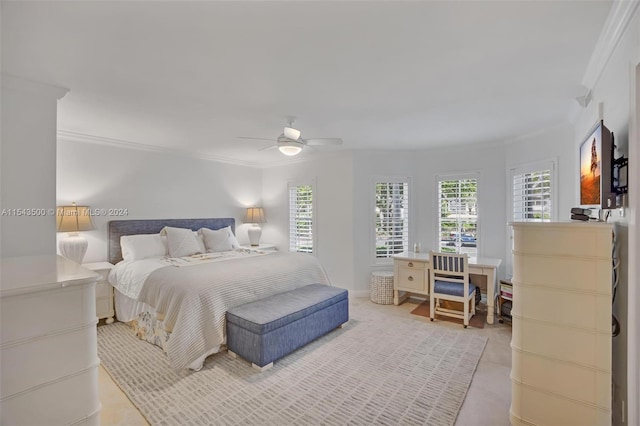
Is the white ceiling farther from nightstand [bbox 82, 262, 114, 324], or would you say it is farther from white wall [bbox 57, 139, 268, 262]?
nightstand [bbox 82, 262, 114, 324]

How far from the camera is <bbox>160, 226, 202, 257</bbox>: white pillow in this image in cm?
444

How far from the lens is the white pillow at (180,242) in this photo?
4.44m

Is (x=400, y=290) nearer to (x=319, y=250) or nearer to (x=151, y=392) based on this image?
(x=319, y=250)

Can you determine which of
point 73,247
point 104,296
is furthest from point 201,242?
point 73,247

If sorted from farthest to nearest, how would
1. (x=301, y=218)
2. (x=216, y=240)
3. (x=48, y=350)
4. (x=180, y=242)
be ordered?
(x=301, y=218) < (x=216, y=240) < (x=180, y=242) < (x=48, y=350)

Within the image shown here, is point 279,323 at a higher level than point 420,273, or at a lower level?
lower

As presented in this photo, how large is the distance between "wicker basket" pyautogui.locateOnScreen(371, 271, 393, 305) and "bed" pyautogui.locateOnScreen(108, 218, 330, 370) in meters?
0.97

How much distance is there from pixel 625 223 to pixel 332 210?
12.9 ft

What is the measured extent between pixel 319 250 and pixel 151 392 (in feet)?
11.4

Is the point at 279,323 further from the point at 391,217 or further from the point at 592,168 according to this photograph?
the point at 391,217

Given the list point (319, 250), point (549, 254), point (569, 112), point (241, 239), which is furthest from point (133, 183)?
point (569, 112)

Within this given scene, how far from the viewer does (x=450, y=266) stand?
384 centimetres

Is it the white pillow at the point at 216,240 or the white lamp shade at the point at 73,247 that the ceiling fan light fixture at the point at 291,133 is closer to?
the white pillow at the point at 216,240

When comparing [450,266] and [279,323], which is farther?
[450,266]
